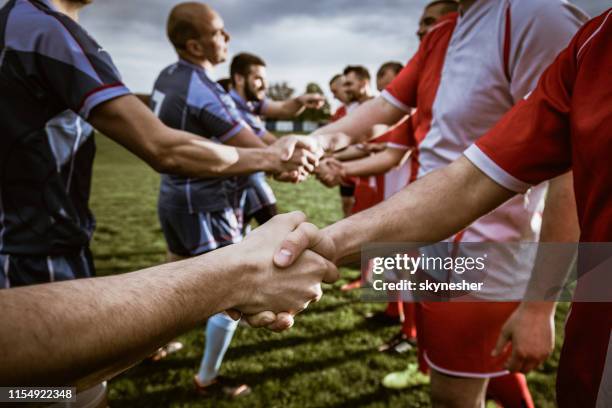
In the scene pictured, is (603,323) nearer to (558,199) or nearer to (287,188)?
(558,199)

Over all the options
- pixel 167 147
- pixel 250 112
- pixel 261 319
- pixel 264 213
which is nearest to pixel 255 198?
pixel 264 213

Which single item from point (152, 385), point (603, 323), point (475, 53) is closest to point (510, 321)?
point (603, 323)

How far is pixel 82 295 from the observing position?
2.78ft

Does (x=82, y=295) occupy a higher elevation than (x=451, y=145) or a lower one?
lower

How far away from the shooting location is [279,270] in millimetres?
1418

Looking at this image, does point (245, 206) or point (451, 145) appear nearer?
point (451, 145)

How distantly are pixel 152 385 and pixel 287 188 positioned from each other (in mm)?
11488

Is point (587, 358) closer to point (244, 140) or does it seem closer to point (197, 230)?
point (244, 140)

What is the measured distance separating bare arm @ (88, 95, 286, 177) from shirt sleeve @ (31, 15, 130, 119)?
0.07m

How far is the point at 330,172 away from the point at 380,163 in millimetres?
572

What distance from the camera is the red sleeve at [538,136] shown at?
3.67 feet

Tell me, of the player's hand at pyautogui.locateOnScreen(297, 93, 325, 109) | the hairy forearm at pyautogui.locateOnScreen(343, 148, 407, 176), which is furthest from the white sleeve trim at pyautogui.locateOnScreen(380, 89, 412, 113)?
the player's hand at pyautogui.locateOnScreen(297, 93, 325, 109)

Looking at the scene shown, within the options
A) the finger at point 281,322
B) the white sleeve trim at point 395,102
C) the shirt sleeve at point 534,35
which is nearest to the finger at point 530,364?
the finger at point 281,322

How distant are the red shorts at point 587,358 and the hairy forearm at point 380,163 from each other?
2.06 metres
